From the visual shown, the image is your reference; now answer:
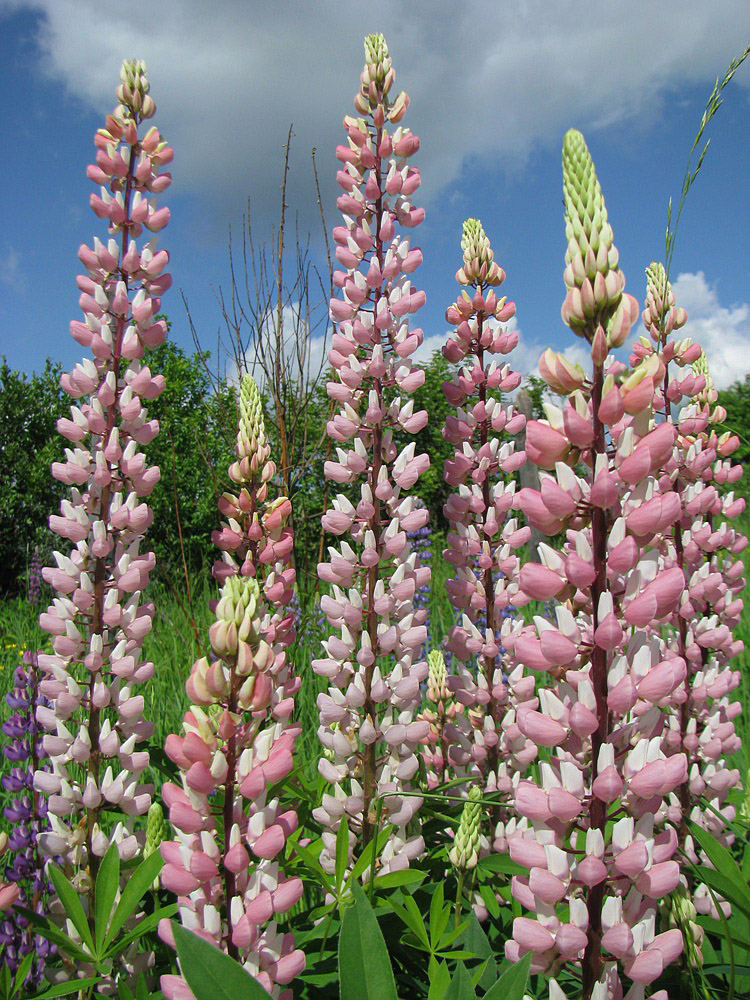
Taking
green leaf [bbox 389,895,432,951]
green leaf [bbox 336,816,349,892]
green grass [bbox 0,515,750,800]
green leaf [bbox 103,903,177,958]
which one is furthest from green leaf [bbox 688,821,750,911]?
green grass [bbox 0,515,750,800]

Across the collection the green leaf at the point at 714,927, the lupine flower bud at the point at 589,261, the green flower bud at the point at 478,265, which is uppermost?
the green flower bud at the point at 478,265

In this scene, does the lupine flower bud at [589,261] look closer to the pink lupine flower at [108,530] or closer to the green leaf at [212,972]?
the green leaf at [212,972]

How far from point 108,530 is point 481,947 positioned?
51.1 inches

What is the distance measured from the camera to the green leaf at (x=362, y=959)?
34.5 inches

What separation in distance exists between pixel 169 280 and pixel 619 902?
1828 millimetres

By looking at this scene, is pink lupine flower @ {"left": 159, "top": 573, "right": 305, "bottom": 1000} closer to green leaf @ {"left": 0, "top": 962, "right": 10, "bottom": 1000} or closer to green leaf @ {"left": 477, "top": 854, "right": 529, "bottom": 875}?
green leaf @ {"left": 0, "top": 962, "right": 10, "bottom": 1000}

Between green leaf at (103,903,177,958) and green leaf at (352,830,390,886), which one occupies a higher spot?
green leaf at (352,830,390,886)

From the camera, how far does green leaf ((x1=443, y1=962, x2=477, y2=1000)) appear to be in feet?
2.96

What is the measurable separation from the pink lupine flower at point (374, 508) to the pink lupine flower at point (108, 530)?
19.1 inches

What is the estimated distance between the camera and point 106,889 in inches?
54.6

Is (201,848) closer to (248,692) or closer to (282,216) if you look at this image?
(248,692)

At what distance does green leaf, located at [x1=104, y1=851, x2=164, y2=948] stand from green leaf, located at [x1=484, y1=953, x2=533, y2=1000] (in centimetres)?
77

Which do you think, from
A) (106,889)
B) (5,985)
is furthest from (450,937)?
(5,985)

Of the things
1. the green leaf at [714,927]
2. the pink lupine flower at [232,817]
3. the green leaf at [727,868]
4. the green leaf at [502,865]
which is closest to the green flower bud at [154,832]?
the pink lupine flower at [232,817]
